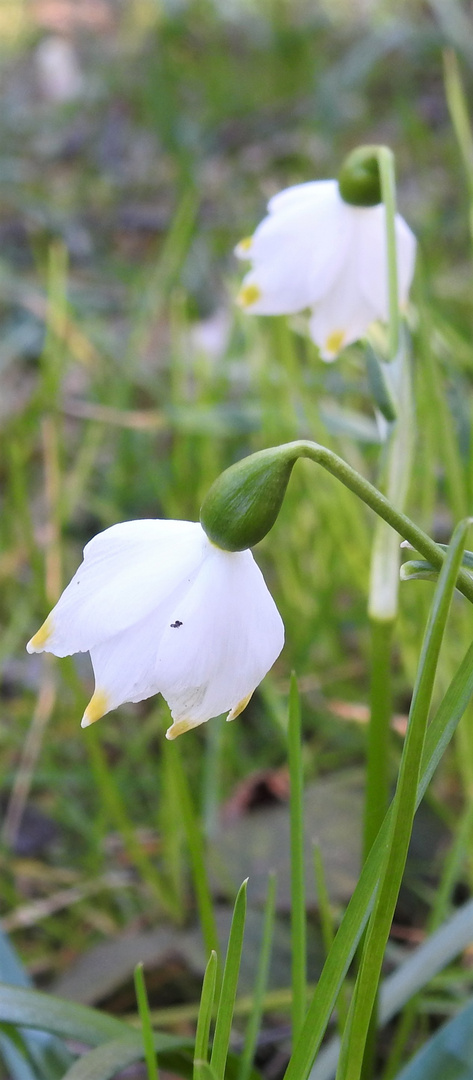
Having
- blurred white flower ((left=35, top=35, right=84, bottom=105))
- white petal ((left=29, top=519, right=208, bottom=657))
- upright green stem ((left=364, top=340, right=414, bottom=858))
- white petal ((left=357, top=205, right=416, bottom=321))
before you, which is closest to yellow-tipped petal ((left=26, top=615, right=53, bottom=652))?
white petal ((left=29, top=519, right=208, bottom=657))

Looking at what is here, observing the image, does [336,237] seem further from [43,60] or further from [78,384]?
[43,60]

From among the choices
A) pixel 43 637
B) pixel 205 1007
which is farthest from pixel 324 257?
pixel 205 1007

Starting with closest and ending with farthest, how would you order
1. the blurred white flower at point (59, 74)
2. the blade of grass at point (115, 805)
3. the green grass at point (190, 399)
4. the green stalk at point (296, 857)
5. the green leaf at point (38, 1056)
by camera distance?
the green stalk at point (296, 857), the green leaf at point (38, 1056), the blade of grass at point (115, 805), the green grass at point (190, 399), the blurred white flower at point (59, 74)

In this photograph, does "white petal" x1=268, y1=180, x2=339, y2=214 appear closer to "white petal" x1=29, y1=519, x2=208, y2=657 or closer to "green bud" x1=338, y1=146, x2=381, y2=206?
"green bud" x1=338, y1=146, x2=381, y2=206

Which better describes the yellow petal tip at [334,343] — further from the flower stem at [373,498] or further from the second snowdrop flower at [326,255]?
the flower stem at [373,498]

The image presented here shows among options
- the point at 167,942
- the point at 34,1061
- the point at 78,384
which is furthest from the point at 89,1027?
the point at 78,384

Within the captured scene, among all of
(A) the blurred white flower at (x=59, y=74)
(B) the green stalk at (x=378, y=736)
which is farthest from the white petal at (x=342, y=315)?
(A) the blurred white flower at (x=59, y=74)
